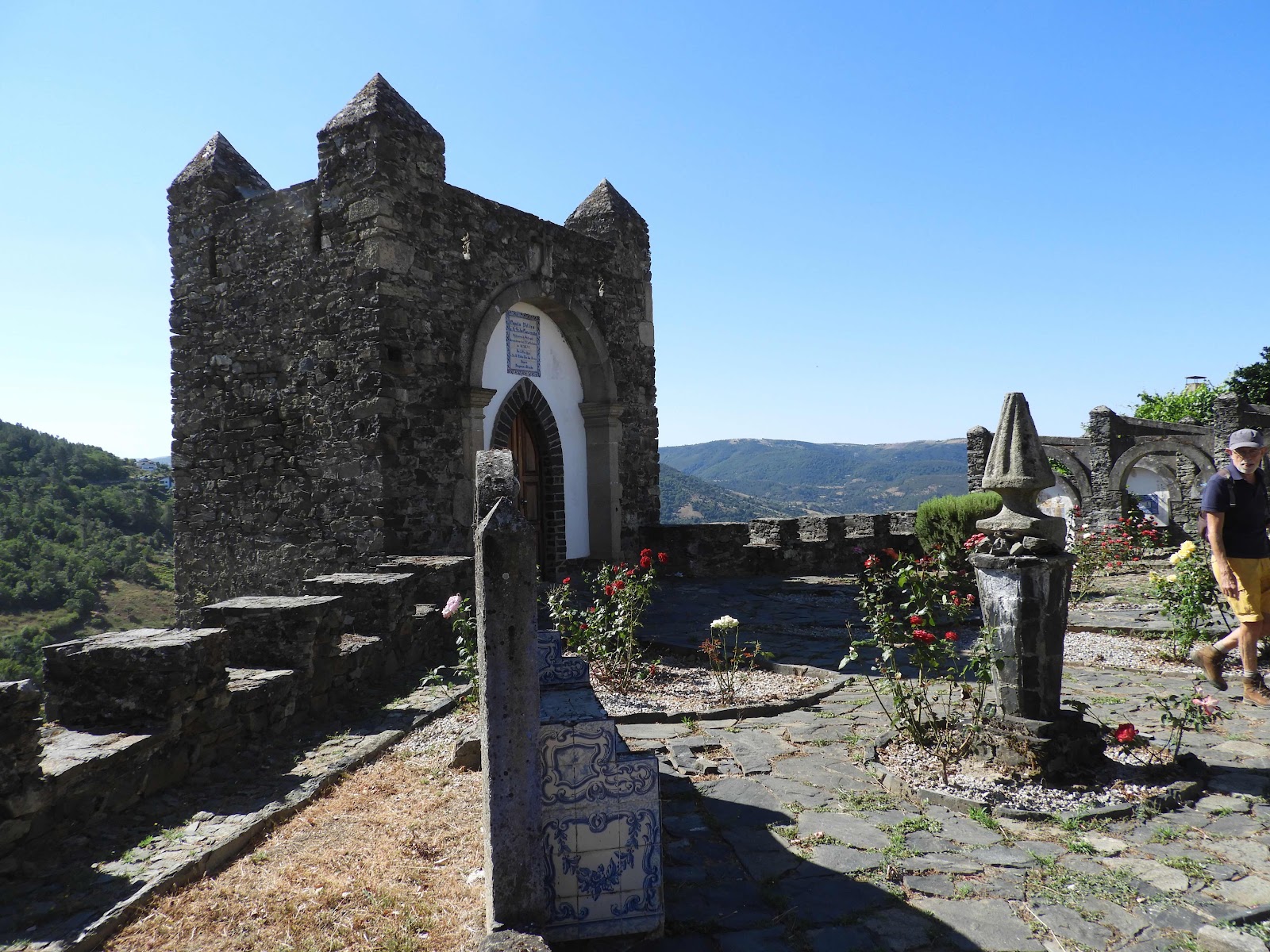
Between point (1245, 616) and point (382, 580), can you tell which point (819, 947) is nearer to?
point (1245, 616)

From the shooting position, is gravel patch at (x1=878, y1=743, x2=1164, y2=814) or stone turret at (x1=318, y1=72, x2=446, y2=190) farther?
stone turret at (x1=318, y1=72, x2=446, y2=190)

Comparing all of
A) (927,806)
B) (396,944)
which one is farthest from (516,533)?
(927,806)

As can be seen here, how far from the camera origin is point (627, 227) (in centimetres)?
1255

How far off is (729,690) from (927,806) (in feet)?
7.02

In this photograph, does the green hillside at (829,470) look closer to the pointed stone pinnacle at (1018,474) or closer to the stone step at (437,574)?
the stone step at (437,574)

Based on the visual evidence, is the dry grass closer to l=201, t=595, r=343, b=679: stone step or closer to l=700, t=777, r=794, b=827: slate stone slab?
l=700, t=777, r=794, b=827: slate stone slab

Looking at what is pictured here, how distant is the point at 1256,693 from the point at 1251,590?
69 centimetres

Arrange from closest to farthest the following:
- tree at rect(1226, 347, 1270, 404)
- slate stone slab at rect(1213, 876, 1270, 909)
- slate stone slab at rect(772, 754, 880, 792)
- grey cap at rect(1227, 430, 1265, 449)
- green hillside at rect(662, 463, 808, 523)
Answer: slate stone slab at rect(1213, 876, 1270, 909) → slate stone slab at rect(772, 754, 880, 792) → grey cap at rect(1227, 430, 1265, 449) → tree at rect(1226, 347, 1270, 404) → green hillside at rect(662, 463, 808, 523)

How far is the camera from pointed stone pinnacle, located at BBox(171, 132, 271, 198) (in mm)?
10391

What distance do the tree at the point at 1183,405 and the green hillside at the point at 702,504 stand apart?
2410 cm

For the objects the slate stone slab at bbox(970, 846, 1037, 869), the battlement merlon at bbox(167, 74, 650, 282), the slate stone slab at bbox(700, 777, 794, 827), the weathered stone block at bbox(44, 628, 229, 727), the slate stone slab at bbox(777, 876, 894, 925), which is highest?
the battlement merlon at bbox(167, 74, 650, 282)

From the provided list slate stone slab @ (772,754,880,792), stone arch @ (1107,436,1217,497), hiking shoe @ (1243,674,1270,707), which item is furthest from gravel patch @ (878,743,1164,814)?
stone arch @ (1107,436,1217,497)

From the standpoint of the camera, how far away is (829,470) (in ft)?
434

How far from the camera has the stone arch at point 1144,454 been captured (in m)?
18.6
